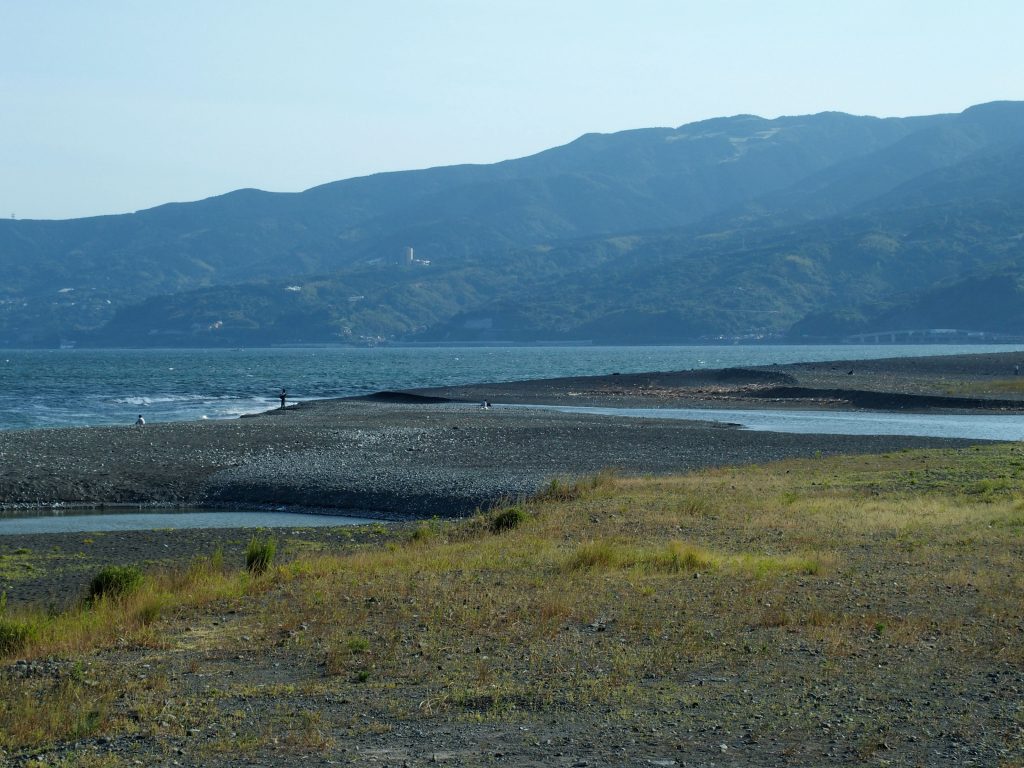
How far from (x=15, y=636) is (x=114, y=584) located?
317 cm

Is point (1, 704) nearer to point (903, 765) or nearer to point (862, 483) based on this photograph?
point (903, 765)

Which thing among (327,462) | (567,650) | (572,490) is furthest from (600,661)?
(327,462)

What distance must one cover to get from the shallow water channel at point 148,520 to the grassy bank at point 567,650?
7489 millimetres

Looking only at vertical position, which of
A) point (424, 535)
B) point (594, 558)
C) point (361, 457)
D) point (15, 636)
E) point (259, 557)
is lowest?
point (361, 457)

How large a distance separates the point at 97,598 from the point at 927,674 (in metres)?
9.89

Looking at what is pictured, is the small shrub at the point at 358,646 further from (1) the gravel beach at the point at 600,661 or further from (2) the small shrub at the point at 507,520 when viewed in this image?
(2) the small shrub at the point at 507,520

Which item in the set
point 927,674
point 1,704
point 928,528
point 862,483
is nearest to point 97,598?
point 1,704

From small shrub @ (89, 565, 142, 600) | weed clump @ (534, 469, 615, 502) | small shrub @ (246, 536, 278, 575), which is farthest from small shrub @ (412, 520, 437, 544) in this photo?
small shrub @ (89, 565, 142, 600)

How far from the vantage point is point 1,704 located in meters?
10.4

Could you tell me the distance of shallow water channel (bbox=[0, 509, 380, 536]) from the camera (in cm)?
2791

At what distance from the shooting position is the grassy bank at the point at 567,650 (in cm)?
967

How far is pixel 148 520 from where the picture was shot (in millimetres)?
29516

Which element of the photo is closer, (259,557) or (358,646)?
(358,646)

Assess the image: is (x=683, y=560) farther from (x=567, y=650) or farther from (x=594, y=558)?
(x=567, y=650)
